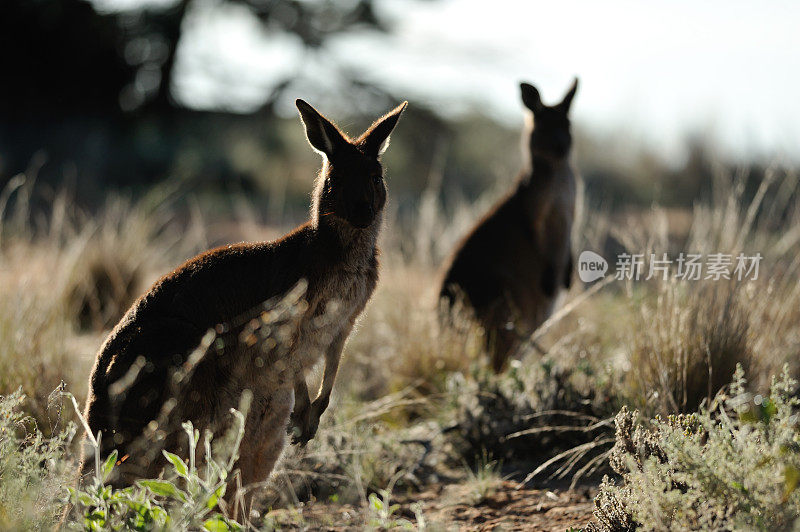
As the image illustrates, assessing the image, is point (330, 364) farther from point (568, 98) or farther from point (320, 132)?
point (568, 98)

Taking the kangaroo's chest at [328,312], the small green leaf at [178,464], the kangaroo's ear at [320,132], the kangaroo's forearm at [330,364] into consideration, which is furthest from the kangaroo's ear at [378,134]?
the small green leaf at [178,464]

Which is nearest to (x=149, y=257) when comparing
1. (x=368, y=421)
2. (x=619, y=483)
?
(x=368, y=421)

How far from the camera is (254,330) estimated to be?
3.09 m

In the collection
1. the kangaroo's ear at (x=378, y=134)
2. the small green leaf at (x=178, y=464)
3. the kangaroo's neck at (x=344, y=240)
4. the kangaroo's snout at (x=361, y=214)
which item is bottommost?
the small green leaf at (x=178, y=464)

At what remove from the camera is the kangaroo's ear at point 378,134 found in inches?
132

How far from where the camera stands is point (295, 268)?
125 inches

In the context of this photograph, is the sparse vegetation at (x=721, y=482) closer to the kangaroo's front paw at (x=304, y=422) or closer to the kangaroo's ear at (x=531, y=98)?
the kangaroo's front paw at (x=304, y=422)

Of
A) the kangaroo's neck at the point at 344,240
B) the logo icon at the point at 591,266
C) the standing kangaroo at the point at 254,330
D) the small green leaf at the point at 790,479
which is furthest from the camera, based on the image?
the logo icon at the point at 591,266

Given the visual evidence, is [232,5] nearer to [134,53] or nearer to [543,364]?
[134,53]

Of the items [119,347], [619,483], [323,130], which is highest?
[323,130]

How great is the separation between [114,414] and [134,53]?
16.2 metres

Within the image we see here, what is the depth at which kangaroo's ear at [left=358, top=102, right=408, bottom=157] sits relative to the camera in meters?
3.36

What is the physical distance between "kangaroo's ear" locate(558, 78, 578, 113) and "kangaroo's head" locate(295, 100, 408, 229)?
325 cm

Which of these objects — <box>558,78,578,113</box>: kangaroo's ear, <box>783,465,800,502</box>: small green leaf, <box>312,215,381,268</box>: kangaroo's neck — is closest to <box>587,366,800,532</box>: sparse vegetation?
<box>783,465,800,502</box>: small green leaf
